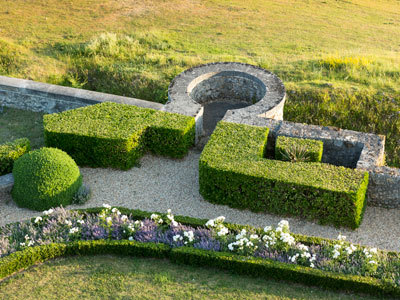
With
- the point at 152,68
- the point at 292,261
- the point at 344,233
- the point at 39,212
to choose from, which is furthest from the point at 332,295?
the point at 152,68

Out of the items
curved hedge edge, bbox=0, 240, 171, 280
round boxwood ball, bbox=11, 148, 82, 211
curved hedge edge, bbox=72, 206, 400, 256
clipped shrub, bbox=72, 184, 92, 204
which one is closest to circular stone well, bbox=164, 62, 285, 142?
clipped shrub, bbox=72, 184, 92, 204

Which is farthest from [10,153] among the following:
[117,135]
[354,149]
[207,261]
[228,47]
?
[228,47]

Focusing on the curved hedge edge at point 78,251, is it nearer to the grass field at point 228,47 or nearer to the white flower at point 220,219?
the white flower at point 220,219

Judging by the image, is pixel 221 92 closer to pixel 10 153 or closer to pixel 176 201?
pixel 176 201

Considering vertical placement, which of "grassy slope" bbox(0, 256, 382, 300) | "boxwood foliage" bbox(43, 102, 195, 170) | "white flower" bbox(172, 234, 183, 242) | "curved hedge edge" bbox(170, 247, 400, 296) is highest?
"boxwood foliage" bbox(43, 102, 195, 170)

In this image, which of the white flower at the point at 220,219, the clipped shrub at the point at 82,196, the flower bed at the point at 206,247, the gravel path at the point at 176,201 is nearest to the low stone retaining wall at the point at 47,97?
the gravel path at the point at 176,201

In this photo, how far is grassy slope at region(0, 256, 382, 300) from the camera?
789 centimetres

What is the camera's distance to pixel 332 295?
788cm

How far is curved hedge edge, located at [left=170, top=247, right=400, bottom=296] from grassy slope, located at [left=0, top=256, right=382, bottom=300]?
12 cm

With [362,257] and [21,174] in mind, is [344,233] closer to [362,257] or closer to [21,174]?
[362,257]

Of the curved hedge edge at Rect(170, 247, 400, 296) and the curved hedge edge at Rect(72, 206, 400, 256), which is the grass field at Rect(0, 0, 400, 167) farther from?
the curved hedge edge at Rect(170, 247, 400, 296)

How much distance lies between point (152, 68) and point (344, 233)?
8.98m

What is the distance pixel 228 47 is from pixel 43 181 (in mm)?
10594

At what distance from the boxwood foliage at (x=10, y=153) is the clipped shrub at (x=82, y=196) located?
5.98ft
